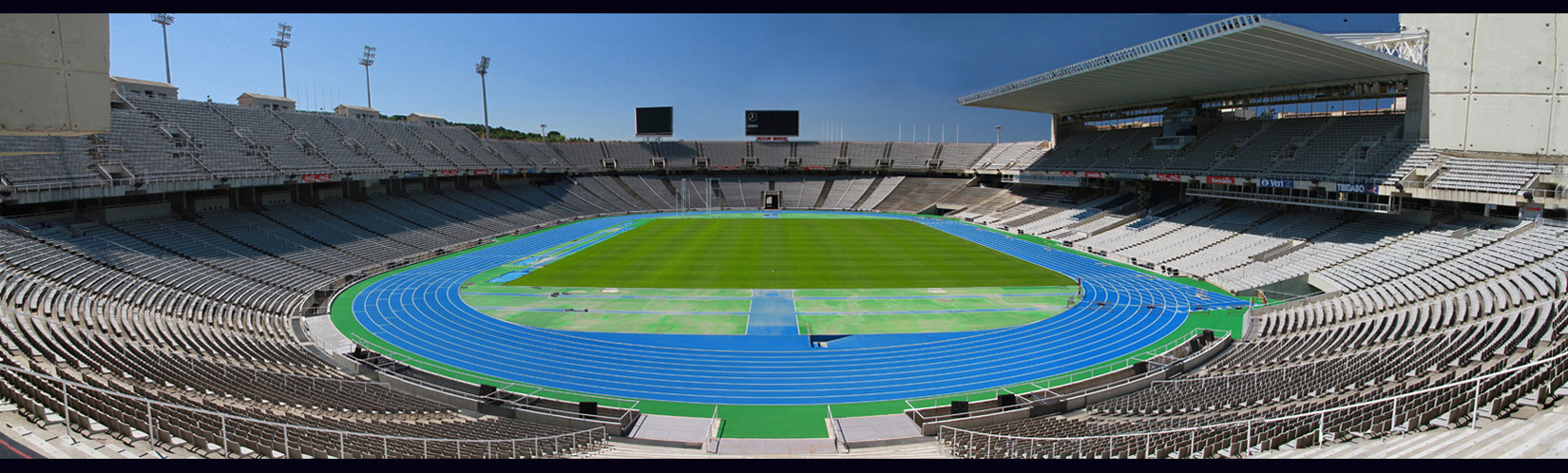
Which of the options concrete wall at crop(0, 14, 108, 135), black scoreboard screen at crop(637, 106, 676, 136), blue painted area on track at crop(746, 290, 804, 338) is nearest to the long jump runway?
blue painted area on track at crop(746, 290, 804, 338)

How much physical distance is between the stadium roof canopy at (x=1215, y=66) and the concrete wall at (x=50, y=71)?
93.3ft

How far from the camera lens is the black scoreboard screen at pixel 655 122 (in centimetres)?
6762

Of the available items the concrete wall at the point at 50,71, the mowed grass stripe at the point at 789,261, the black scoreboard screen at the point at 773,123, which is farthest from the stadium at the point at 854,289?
the black scoreboard screen at the point at 773,123

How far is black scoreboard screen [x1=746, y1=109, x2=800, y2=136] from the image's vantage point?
69.6 m

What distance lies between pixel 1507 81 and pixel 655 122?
58.0 m

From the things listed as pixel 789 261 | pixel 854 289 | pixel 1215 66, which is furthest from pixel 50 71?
pixel 1215 66

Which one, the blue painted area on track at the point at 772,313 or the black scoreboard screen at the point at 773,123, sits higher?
the black scoreboard screen at the point at 773,123

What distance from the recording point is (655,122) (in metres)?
68.0

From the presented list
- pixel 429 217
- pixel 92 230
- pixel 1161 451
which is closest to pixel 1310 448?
pixel 1161 451

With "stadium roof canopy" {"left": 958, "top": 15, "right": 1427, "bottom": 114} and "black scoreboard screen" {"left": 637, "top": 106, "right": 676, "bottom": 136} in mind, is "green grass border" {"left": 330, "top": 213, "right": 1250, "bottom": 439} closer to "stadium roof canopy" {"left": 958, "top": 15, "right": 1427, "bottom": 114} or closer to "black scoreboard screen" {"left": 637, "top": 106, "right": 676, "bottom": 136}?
"stadium roof canopy" {"left": 958, "top": 15, "right": 1427, "bottom": 114}

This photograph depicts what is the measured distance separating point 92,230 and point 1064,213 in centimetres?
4629

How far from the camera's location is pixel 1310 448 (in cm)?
841

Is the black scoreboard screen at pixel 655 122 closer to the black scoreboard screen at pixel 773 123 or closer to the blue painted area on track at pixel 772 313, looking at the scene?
the black scoreboard screen at pixel 773 123

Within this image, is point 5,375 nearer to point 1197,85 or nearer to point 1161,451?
point 1161,451
